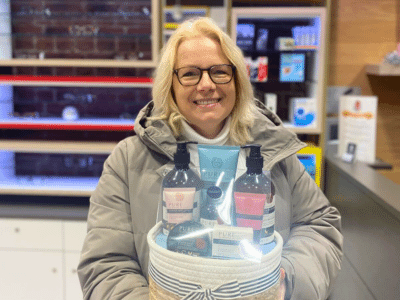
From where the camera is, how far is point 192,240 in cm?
76

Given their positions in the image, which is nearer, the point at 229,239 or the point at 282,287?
the point at 229,239

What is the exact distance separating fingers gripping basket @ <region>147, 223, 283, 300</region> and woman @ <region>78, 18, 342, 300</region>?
35cm

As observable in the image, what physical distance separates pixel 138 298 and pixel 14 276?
223cm

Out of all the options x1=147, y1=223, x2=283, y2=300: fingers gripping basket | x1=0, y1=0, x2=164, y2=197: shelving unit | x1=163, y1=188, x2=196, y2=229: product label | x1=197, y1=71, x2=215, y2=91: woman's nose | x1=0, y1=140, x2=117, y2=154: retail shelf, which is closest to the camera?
x1=147, y1=223, x2=283, y2=300: fingers gripping basket

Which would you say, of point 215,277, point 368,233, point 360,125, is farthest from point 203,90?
point 360,125

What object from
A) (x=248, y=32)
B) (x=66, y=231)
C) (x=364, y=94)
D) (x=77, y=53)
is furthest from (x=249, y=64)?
(x=66, y=231)

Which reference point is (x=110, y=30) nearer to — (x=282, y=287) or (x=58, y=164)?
(x=58, y=164)

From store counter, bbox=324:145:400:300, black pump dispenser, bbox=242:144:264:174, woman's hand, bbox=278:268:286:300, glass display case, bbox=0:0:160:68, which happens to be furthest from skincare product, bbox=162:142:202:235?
glass display case, bbox=0:0:160:68

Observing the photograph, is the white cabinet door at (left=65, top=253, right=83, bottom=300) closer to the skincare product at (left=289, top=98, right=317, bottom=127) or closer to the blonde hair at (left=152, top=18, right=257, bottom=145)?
the skincare product at (left=289, top=98, right=317, bottom=127)

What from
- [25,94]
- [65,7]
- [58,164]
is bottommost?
[58,164]

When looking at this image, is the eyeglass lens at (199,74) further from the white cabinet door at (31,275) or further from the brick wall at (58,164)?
the brick wall at (58,164)

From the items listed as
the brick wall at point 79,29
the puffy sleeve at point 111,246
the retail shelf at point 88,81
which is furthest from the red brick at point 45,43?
the puffy sleeve at point 111,246

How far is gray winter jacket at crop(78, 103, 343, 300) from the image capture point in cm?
111

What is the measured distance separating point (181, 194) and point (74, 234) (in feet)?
7.37
